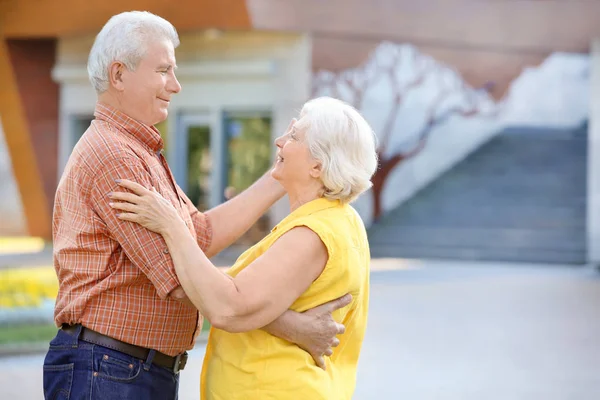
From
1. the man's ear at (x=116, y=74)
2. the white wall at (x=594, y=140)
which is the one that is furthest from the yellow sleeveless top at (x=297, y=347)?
the white wall at (x=594, y=140)

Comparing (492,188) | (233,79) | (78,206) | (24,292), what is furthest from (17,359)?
(492,188)

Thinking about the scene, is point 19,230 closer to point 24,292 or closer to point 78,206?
point 24,292

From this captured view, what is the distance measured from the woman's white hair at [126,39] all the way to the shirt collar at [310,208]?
565 mm

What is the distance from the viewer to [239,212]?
2906 millimetres

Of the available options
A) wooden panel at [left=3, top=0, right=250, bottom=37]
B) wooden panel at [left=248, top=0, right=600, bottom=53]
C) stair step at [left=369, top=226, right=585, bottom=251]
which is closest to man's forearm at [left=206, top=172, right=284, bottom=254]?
stair step at [left=369, top=226, right=585, bottom=251]

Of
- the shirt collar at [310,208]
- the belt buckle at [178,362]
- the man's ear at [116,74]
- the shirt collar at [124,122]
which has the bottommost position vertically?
the belt buckle at [178,362]

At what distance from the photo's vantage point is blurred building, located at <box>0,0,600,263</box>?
1631 centimetres

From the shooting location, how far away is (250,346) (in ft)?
7.57

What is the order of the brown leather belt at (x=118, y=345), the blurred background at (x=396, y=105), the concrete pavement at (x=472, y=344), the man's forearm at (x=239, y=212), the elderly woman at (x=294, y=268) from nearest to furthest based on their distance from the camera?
the elderly woman at (x=294, y=268) → the brown leather belt at (x=118, y=345) → the man's forearm at (x=239, y=212) → the concrete pavement at (x=472, y=344) → the blurred background at (x=396, y=105)

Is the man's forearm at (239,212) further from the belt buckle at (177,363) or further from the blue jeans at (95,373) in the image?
the blue jeans at (95,373)

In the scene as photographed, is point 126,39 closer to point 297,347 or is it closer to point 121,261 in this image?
point 121,261

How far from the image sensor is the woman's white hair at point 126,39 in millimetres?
2295

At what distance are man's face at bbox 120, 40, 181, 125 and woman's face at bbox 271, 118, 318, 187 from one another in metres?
0.35

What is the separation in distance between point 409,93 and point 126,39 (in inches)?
594
